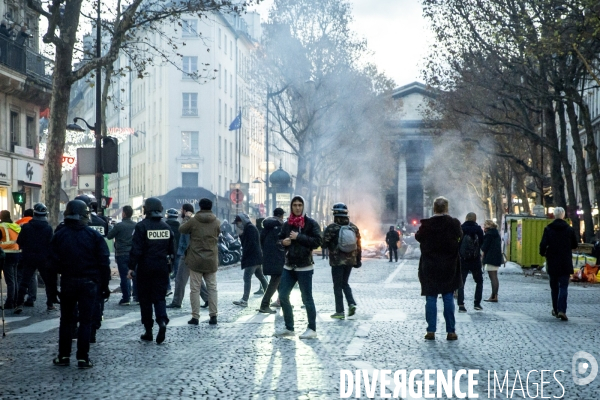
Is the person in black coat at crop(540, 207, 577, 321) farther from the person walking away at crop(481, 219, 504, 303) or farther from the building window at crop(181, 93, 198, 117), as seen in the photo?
the building window at crop(181, 93, 198, 117)

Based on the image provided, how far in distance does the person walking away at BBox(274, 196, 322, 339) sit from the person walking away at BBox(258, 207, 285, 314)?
3.29m

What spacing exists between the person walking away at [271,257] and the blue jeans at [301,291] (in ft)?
11.2

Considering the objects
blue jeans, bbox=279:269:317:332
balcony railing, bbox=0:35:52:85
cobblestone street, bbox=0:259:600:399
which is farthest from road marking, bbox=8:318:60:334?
balcony railing, bbox=0:35:52:85

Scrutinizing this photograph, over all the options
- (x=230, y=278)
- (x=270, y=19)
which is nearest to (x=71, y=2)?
(x=230, y=278)

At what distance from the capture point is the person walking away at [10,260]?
60.0ft

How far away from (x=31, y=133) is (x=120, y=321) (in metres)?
24.6

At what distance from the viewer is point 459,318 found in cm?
1630

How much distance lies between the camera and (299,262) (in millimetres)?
13094

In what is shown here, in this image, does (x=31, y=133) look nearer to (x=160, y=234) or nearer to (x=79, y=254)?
(x=160, y=234)

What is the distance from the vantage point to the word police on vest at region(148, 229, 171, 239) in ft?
41.9

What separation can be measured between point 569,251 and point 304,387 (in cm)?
840

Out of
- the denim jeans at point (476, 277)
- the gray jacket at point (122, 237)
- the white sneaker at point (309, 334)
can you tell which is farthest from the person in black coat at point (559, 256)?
the gray jacket at point (122, 237)

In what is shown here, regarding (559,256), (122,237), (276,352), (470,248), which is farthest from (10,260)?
(559,256)

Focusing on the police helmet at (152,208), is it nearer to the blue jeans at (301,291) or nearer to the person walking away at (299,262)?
the person walking away at (299,262)
